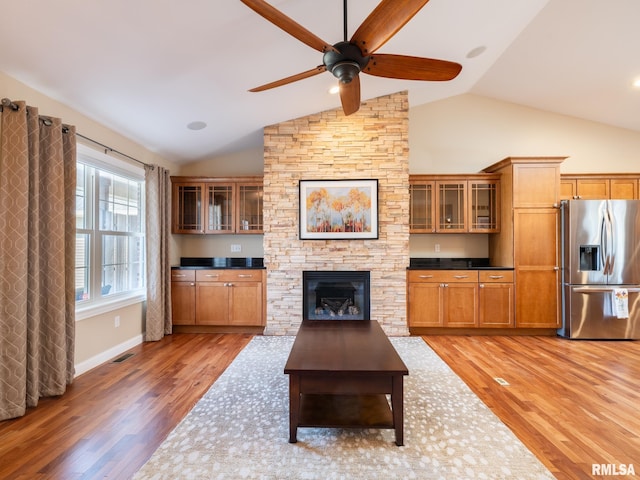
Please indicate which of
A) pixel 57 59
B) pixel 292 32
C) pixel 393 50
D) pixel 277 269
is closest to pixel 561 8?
pixel 393 50

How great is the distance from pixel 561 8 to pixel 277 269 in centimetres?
409

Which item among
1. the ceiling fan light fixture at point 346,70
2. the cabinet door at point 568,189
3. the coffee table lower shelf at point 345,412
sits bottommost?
the coffee table lower shelf at point 345,412

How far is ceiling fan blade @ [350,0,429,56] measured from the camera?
149 centimetres

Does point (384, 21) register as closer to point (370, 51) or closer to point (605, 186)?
point (370, 51)

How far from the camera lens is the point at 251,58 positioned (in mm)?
2766

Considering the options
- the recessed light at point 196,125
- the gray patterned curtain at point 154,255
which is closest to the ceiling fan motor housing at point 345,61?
the recessed light at point 196,125

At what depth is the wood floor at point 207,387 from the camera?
1.73 metres

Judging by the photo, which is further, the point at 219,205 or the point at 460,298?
the point at 219,205

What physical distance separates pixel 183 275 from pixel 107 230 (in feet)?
3.77

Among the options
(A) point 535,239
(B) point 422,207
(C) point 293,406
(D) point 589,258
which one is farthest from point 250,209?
(D) point 589,258

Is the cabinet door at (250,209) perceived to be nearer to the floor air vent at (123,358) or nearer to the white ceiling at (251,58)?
the white ceiling at (251,58)

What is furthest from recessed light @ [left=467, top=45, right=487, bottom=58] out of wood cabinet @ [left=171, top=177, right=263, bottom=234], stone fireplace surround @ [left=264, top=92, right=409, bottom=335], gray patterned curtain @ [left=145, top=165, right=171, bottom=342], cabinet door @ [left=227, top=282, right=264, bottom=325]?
gray patterned curtain @ [left=145, top=165, right=171, bottom=342]

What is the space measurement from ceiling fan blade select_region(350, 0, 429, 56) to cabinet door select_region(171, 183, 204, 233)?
139 inches

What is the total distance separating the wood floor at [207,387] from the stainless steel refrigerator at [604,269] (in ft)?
0.92
